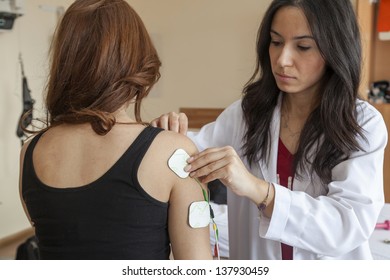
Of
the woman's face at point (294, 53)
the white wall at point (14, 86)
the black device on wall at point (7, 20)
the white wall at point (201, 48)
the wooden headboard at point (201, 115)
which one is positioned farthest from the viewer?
the wooden headboard at point (201, 115)

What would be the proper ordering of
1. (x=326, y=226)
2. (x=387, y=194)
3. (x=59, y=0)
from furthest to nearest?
(x=59, y=0)
(x=387, y=194)
(x=326, y=226)

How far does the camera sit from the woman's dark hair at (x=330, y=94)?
1.14 metres

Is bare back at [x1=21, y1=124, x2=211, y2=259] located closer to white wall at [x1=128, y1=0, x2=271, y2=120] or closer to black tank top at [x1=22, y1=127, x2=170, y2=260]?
black tank top at [x1=22, y1=127, x2=170, y2=260]

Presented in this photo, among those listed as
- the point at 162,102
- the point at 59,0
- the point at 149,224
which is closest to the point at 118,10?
the point at 149,224

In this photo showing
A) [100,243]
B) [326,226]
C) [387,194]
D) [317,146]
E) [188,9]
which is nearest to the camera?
[100,243]

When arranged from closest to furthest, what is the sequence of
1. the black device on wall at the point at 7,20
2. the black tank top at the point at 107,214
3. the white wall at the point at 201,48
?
the black tank top at the point at 107,214 < the black device on wall at the point at 7,20 < the white wall at the point at 201,48

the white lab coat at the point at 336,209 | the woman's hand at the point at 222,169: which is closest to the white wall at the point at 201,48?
the white lab coat at the point at 336,209

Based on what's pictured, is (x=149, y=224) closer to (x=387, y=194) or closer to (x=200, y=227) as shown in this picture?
(x=200, y=227)

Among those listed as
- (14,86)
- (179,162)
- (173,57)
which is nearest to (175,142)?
(179,162)

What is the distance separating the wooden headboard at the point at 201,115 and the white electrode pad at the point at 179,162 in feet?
10.3

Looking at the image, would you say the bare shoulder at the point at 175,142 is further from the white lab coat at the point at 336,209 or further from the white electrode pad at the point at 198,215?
the white lab coat at the point at 336,209

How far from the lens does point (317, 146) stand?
1198 millimetres

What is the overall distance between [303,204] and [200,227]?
0.93 feet

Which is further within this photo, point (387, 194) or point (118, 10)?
point (387, 194)
